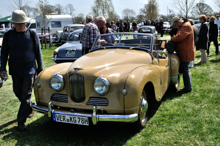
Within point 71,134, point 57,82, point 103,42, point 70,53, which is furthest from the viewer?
point 70,53

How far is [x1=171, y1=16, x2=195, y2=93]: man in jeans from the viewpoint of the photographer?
227 inches

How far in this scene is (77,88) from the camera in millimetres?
3705

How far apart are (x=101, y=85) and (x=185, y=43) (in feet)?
10.6

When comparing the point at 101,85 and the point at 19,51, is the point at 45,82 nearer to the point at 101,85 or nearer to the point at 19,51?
the point at 19,51

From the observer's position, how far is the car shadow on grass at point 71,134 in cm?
374

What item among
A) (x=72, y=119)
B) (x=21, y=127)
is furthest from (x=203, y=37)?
(x=21, y=127)

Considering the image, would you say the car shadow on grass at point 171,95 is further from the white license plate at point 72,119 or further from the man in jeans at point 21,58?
the man in jeans at point 21,58

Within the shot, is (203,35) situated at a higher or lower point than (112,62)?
higher

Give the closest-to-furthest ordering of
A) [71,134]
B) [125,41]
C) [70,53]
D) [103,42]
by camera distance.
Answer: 1. [71,134]
2. [125,41]
3. [103,42]
4. [70,53]

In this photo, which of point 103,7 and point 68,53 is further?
point 103,7

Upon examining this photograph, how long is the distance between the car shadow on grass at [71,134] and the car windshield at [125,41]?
5.74 feet

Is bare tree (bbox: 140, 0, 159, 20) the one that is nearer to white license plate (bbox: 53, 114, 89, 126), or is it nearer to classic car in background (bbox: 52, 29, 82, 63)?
classic car in background (bbox: 52, 29, 82, 63)

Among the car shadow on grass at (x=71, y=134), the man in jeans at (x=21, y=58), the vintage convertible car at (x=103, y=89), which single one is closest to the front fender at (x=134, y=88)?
the vintage convertible car at (x=103, y=89)

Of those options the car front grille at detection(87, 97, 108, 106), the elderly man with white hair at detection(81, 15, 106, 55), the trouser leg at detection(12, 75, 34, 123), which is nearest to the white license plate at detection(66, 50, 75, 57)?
the elderly man with white hair at detection(81, 15, 106, 55)
